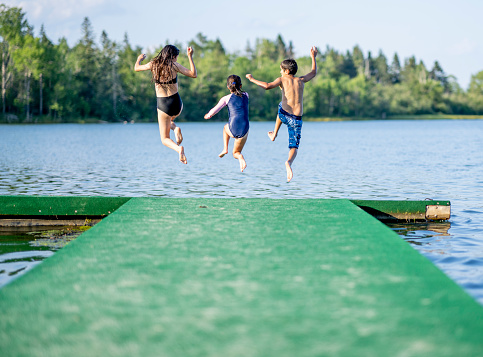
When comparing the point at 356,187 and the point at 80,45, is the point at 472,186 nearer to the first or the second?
the point at 356,187

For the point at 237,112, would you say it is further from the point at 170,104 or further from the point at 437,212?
the point at 437,212

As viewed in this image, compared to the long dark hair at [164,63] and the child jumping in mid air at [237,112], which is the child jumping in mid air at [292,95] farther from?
the long dark hair at [164,63]

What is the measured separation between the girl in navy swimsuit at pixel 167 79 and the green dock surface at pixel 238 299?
338 cm

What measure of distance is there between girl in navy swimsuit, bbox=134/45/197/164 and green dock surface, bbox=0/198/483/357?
3377 millimetres

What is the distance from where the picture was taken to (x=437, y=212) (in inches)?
447

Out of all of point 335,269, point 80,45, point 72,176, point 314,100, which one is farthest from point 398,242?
point 314,100

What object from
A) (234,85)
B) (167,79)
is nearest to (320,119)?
(234,85)

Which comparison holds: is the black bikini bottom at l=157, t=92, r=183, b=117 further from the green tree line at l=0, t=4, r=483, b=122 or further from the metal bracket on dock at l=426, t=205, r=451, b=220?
the green tree line at l=0, t=4, r=483, b=122

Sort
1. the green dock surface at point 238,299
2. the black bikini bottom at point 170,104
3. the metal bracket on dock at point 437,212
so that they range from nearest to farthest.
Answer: the green dock surface at point 238,299, the black bikini bottom at point 170,104, the metal bracket on dock at point 437,212

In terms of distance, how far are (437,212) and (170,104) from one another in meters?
5.51

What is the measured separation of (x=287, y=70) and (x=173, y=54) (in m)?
2.16

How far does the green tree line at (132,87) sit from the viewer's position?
290 ft

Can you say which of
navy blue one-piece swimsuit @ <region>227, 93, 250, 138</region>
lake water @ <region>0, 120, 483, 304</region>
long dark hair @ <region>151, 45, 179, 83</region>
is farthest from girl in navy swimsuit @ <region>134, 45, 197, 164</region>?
lake water @ <region>0, 120, 483, 304</region>

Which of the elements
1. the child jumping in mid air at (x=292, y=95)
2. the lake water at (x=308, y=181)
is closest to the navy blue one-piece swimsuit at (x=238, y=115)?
the child jumping in mid air at (x=292, y=95)
